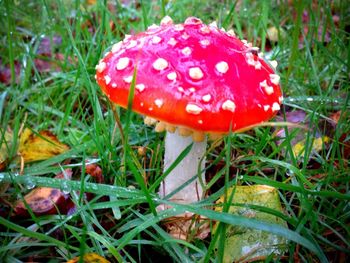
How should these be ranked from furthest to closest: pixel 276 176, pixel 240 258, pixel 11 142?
→ 1. pixel 11 142
2. pixel 276 176
3. pixel 240 258

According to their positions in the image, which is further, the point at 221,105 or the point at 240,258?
the point at 240,258

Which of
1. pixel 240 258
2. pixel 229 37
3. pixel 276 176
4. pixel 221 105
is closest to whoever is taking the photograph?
pixel 221 105

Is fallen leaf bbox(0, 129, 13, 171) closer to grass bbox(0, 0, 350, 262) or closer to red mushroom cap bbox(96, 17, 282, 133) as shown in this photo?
grass bbox(0, 0, 350, 262)

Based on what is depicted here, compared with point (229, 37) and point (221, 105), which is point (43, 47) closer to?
point (229, 37)

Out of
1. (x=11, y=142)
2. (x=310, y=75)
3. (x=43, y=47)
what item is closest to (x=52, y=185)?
(x=11, y=142)

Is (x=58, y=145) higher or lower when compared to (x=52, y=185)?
lower

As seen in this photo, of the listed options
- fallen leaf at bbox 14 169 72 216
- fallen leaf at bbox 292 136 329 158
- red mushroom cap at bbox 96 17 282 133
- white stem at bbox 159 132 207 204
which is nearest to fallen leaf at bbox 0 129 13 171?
fallen leaf at bbox 14 169 72 216

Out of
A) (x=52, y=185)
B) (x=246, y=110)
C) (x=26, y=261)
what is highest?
(x=246, y=110)
